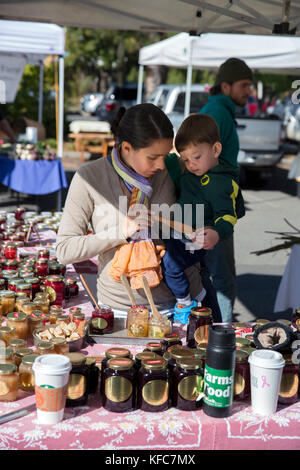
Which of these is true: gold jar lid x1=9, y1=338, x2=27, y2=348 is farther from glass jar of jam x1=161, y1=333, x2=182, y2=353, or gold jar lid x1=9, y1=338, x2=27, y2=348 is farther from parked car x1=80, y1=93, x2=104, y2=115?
parked car x1=80, y1=93, x2=104, y2=115

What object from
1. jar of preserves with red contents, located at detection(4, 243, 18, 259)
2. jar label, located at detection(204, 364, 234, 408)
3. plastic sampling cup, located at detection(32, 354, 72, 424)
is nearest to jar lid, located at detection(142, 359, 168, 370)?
jar label, located at detection(204, 364, 234, 408)

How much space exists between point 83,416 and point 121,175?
1.05 m

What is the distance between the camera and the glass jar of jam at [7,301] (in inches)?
91.0

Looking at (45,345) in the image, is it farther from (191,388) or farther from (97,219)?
(97,219)

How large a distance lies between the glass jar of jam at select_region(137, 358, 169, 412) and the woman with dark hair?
735 millimetres

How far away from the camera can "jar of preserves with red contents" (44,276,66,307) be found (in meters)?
2.50

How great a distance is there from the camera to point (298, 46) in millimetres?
8273

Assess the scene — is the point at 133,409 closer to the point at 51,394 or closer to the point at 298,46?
the point at 51,394

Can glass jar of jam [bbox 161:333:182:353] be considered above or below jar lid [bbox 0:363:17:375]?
below

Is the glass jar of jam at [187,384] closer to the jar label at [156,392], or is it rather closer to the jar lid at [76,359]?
the jar label at [156,392]

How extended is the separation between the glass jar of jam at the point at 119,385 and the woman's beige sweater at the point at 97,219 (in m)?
0.73

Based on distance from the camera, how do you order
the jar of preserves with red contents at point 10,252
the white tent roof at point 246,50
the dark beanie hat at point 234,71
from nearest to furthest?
the jar of preserves with red contents at point 10,252
the dark beanie hat at point 234,71
the white tent roof at point 246,50

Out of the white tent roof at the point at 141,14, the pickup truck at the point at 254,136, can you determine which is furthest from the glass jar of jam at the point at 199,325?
the pickup truck at the point at 254,136
